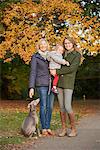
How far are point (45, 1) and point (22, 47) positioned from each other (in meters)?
2.12

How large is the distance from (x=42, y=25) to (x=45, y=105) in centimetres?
930

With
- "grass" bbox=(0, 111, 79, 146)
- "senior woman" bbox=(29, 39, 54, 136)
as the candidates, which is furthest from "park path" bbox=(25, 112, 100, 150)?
"senior woman" bbox=(29, 39, 54, 136)

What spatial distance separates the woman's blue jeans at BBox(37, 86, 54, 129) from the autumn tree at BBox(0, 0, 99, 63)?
8.24 metres

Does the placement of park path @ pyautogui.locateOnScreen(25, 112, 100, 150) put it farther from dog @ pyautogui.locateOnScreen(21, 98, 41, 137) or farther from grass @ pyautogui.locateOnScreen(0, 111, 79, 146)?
grass @ pyautogui.locateOnScreen(0, 111, 79, 146)

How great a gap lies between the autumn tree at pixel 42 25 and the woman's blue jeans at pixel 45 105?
8.24 metres

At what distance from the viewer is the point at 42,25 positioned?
17594mm

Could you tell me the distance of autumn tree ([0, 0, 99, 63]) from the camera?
55.8 ft

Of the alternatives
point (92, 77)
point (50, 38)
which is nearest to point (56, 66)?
point (50, 38)

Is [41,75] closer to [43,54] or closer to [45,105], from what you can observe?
[43,54]

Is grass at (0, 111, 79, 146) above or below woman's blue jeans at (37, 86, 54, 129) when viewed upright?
below

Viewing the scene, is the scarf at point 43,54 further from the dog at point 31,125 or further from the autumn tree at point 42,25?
the autumn tree at point 42,25

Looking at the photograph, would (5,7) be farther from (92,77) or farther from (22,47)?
(92,77)

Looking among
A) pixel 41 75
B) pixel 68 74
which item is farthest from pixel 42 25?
pixel 68 74

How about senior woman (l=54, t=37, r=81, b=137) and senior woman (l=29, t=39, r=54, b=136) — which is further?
senior woman (l=29, t=39, r=54, b=136)
